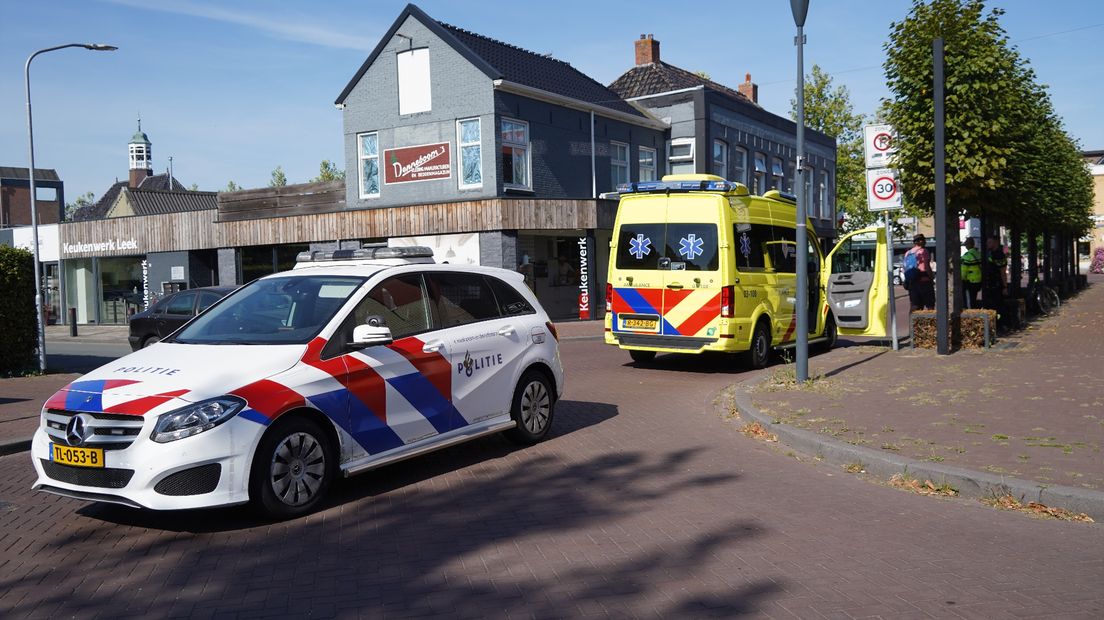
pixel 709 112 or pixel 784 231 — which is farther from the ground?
pixel 709 112

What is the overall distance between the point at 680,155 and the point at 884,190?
64.3ft

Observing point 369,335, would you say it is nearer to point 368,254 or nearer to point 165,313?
point 368,254

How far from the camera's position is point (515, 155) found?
2653 cm

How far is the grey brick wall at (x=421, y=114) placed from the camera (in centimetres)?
2592

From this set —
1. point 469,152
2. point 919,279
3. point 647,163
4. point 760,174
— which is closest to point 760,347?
point 919,279

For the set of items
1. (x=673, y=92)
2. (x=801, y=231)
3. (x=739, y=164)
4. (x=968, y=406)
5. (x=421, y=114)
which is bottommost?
(x=968, y=406)

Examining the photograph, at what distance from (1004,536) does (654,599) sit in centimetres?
239

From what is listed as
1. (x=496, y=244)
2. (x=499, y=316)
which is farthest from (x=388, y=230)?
(x=499, y=316)

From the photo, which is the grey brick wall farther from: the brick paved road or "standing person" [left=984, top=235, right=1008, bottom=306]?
the brick paved road

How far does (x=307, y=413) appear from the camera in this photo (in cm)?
589

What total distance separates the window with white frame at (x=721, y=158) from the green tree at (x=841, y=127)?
15.5m

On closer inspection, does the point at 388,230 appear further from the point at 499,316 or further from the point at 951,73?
the point at 499,316

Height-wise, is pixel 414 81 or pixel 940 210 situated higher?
pixel 414 81

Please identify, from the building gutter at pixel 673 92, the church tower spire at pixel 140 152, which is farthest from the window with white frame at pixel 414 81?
the church tower spire at pixel 140 152
